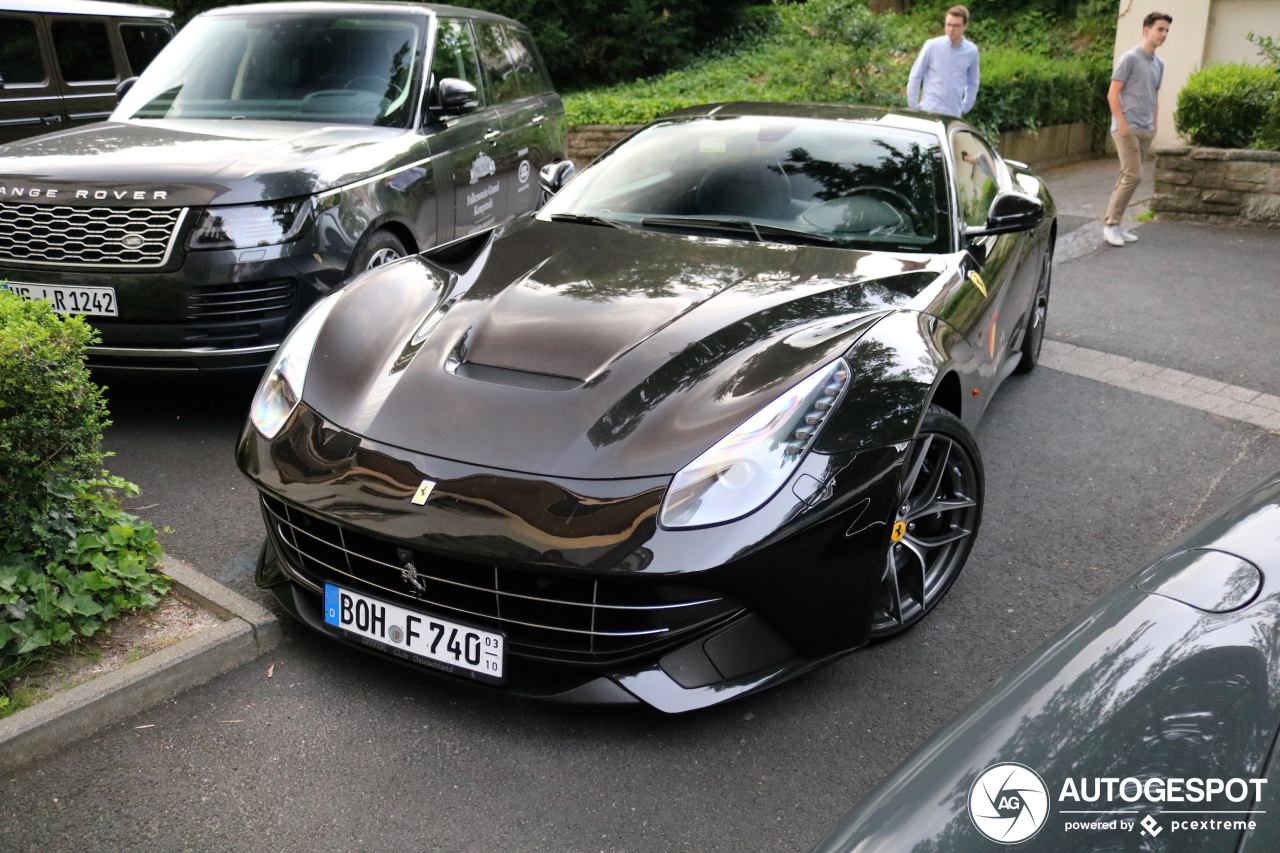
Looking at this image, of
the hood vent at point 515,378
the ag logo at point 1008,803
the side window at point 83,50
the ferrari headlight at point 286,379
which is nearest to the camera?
the ag logo at point 1008,803

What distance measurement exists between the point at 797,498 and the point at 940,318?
1101 mm

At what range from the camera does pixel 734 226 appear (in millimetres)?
3855

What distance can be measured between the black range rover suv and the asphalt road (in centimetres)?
78

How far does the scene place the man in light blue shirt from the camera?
30.5 ft

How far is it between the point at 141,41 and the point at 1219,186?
980 cm

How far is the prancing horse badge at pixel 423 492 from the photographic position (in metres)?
2.58

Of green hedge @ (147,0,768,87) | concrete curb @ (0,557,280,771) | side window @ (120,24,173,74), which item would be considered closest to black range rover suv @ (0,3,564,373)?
concrete curb @ (0,557,280,771)

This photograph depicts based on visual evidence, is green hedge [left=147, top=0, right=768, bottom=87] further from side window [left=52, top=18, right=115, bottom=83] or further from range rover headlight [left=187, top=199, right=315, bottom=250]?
range rover headlight [left=187, top=199, right=315, bottom=250]

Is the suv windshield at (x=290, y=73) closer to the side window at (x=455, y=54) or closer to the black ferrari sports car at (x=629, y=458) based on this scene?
the side window at (x=455, y=54)

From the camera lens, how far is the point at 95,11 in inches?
358

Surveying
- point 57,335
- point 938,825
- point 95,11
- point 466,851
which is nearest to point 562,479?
point 466,851

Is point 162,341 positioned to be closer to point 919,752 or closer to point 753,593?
point 753,593

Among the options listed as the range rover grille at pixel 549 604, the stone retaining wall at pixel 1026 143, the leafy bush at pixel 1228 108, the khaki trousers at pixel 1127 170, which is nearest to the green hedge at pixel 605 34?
the stone retaining wall at pixel 1026 143

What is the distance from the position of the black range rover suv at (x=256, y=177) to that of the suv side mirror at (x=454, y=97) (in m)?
0.01
